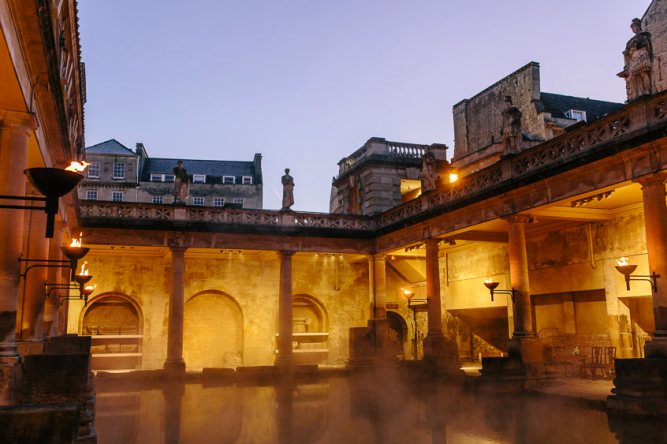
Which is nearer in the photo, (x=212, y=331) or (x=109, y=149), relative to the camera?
(x=212, y=331)

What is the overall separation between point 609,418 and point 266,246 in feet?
49.7

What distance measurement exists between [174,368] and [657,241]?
16143 millimetres

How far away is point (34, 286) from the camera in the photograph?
1141 cm

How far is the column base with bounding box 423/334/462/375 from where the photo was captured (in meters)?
A: 19.6

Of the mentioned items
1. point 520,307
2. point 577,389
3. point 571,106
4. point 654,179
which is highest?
point 571,106

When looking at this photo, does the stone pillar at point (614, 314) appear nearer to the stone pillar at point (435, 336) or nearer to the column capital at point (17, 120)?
the stone pillar at point (435, 336)

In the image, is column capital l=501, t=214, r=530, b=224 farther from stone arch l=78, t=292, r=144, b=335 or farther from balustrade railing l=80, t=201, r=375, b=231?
stone arch l=78, t=292, r=144, b=335

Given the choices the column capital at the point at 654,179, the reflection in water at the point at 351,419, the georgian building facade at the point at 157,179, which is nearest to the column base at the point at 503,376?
the reflection in water at the point at 351,419

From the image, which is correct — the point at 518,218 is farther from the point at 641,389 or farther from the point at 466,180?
the point at 641,389

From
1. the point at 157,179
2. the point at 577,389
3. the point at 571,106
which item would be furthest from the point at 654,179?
the point at 157,179

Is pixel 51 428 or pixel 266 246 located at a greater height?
pixel 266 246

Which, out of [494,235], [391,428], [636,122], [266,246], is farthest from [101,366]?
[636,122]

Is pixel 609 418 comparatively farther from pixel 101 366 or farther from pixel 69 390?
pixel 101 366

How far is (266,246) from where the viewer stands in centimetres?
2361
